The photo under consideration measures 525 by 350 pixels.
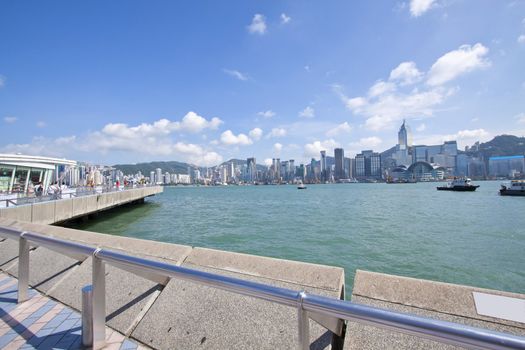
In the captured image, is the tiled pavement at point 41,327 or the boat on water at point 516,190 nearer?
the tiled pavement at point 41,327

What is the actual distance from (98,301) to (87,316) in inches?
7.4

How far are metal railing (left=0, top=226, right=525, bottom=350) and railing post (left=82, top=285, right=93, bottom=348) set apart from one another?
2cm

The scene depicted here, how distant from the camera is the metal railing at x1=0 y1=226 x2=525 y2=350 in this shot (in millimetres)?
1199

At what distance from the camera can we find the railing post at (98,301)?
110 inches

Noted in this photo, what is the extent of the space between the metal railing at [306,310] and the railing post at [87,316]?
0.02m

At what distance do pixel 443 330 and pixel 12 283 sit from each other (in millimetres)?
6483

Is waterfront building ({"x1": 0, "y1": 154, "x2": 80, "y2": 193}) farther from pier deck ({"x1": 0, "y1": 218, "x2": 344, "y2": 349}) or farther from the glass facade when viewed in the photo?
pier deck ({"x1": 0, "y1": 218, "x2": 344, "y2": 349})

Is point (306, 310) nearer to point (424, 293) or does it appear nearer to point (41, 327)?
point (424, 293)

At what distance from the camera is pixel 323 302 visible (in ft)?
5.27

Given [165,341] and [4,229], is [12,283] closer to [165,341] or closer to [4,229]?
[4,229]

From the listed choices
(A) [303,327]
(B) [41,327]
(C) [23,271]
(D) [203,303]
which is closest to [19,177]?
(C) [23,271]

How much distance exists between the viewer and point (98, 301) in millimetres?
2832

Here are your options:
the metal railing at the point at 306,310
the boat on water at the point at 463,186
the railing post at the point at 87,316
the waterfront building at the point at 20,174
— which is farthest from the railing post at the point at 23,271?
the boat on water at the point at 463,186

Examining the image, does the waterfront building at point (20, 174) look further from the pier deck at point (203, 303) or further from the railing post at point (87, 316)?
the railing post at point (87, 316)
